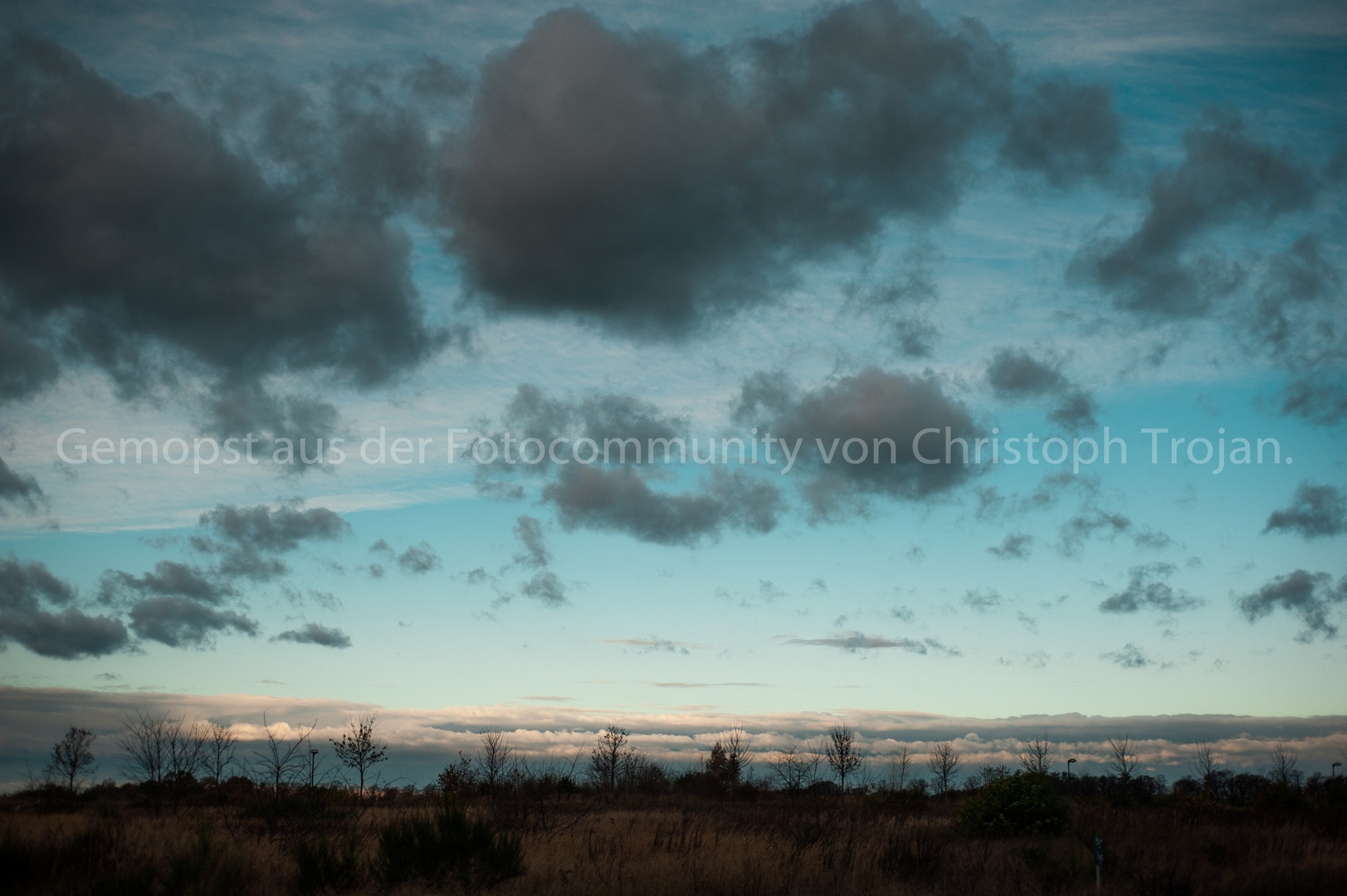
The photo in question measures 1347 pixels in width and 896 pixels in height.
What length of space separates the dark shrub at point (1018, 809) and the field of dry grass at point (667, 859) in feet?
3.29

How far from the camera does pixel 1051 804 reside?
26625 mm

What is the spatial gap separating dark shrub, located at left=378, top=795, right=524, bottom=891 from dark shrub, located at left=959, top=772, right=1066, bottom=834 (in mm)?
17035

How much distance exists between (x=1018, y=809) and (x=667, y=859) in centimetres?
1415

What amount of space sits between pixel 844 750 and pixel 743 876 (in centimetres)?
5021

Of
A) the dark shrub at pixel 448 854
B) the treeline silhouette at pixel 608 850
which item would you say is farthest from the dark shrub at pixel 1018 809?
the dark shrub at pixel 448 854

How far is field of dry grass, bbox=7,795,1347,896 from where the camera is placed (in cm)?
1550

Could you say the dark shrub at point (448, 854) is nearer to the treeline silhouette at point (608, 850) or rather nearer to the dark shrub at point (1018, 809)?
the treeline silhouette at point (608, 850)

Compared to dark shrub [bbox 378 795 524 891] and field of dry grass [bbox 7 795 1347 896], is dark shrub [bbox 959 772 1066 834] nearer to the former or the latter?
field of dry grass [bbox 7 795 1347 896]

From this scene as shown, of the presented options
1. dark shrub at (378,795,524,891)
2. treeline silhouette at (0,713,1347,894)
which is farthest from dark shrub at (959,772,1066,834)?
dark shrub at (378,795,524,891)

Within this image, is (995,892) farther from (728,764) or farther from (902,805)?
(728,764)

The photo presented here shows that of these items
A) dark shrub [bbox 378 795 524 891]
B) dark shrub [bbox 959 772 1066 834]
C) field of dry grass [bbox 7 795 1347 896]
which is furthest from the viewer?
dark shrub [bbox 959 772 1066 834]

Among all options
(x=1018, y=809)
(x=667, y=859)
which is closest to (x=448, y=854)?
(x=667, y=859)

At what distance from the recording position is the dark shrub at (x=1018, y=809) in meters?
26.5

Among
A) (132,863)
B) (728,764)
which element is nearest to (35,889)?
(132,863)
